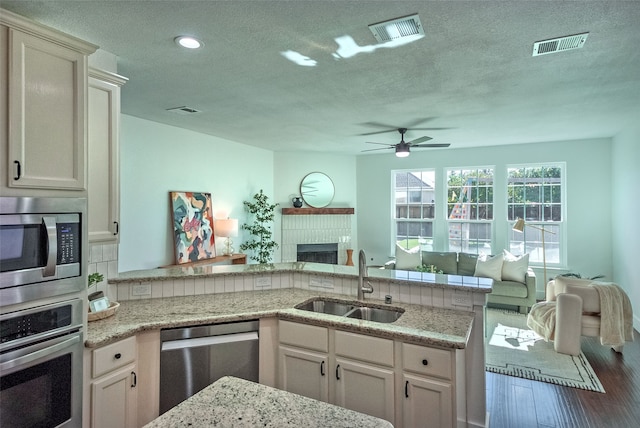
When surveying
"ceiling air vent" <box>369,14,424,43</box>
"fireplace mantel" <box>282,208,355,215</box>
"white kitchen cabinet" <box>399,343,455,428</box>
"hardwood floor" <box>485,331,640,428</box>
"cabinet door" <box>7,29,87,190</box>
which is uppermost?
"ceiling air vent" <box>369,14,424,43</box>

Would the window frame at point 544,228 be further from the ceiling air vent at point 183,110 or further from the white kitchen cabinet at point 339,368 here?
the ceiling air vent at point 183,110

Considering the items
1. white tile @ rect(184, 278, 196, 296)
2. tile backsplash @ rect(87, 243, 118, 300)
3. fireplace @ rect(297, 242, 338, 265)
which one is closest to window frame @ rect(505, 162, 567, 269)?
fireplace @ rect(297, 242, 338, 265)

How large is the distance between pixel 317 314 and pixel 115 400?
1.23 m

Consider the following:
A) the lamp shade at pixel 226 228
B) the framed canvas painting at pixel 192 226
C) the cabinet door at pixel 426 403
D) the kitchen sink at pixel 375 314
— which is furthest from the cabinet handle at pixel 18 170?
the lamp shade at pixel 226 228

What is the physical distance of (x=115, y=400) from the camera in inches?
77.6

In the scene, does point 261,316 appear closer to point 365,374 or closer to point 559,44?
point 365,374

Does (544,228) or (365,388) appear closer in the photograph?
(365,388)

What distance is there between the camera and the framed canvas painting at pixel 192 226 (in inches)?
190

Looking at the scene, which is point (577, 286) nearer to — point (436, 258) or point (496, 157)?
point (436, 258)

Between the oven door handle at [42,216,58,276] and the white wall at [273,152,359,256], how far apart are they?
5221mm

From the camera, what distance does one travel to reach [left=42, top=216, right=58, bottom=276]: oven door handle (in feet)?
5.55

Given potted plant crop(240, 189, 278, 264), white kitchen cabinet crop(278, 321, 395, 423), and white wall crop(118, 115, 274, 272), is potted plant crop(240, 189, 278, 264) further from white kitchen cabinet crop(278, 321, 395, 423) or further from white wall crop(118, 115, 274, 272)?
white kitchen cabinet crop(278, 321, 395, 423)

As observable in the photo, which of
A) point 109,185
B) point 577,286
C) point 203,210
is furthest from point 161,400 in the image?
point 577,286

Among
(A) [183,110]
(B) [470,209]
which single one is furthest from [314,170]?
(A) [183,110]
